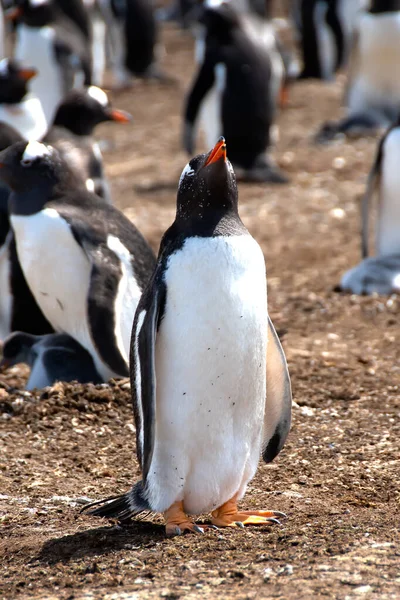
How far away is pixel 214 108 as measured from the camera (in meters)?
10.6

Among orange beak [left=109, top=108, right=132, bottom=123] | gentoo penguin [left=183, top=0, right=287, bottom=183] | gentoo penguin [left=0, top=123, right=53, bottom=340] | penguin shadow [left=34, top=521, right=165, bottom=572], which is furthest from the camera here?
gentoo penguin [left=183, top=0, right=287, bottom=183]

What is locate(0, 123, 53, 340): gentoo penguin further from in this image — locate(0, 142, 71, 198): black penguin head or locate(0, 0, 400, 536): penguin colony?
locate(0, 142, 71, 198): black penguin head

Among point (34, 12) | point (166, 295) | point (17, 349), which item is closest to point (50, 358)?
point (17, 349)

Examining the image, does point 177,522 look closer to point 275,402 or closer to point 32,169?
point 275,402

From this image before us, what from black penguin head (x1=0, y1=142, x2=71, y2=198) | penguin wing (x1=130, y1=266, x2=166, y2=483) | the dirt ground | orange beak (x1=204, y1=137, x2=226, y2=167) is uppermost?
orange beak (x1=204, y1=137, x2=226, y2=167)

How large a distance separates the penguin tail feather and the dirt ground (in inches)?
1.9

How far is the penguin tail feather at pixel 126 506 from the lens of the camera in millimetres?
3342

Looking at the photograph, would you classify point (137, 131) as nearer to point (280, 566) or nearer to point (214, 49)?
point (214, 49)

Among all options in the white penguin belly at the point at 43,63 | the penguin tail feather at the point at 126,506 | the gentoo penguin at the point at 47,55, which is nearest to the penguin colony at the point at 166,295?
the penguin tail feather at the point at 126,506

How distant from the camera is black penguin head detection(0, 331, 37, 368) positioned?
514 centimetres

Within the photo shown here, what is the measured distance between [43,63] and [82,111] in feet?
15.9

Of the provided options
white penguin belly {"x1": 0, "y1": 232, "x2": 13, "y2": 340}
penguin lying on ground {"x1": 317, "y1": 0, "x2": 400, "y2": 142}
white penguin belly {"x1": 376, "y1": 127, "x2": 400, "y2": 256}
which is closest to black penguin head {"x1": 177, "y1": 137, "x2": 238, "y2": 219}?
white penguin belly {"x1": 0, "y1": 232, "x2": 13, "y2": 340}

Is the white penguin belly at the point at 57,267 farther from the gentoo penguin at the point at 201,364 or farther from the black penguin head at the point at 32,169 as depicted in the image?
the gentoo penguin at the point at 201,364

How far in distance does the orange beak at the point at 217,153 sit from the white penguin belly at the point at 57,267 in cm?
172
